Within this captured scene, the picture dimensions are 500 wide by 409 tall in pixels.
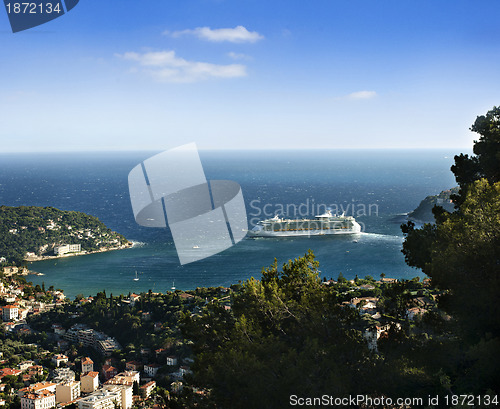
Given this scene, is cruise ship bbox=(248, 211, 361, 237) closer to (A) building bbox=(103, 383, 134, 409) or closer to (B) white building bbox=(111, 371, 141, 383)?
(B) white building bbox=(111, 371, 141, 383)

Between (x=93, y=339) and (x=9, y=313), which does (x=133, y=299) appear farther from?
(x=9, y=313)

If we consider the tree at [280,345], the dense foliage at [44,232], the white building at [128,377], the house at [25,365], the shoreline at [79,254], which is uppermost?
the tree at [280,345]

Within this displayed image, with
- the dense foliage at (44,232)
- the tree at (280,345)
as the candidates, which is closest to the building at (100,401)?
the tree at (280,345)

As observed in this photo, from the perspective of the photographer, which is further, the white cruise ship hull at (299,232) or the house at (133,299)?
the white cruise ship hull at (299,232)

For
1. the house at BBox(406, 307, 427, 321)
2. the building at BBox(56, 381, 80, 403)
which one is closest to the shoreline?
the building at BBox(56, 381, 80, 403)

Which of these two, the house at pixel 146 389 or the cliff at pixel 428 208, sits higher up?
the cliff at pixel 428 208

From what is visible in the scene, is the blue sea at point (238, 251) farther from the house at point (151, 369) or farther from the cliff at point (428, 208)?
the house at point (151, 369)

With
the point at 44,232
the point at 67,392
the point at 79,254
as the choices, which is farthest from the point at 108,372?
the point at 44,232
